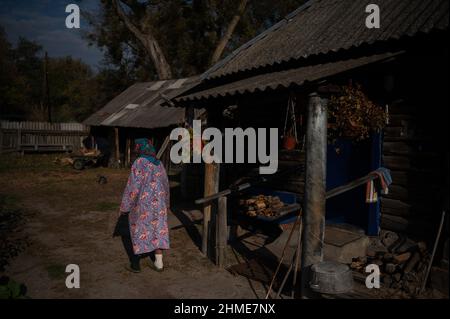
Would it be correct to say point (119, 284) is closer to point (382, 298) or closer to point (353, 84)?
point (382, 298)

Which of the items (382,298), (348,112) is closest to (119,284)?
(382,298)

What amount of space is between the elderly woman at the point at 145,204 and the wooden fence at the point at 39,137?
21836 millimetres

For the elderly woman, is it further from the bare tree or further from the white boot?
the bare tree

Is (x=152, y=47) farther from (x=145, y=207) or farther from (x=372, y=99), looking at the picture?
(x=145, y=207)

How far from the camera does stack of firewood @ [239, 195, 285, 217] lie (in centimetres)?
819

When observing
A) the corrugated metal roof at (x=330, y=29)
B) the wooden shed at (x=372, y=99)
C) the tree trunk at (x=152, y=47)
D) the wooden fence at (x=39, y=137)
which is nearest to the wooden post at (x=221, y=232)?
the wooden shed at (x=372, y=99)

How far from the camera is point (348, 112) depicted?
242 inches

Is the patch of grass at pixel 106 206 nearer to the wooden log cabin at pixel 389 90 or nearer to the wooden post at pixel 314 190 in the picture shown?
the wooden log cabin at pixel 389 90

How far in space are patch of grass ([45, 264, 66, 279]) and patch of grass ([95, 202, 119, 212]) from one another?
4.51m

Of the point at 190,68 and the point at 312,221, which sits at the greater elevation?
the point at 190,68

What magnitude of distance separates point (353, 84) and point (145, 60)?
91.6 ft

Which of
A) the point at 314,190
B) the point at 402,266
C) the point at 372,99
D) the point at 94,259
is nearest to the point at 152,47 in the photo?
the point at 94,259

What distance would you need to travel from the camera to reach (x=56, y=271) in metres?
6.14

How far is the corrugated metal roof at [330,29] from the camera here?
A: 6.26 m
